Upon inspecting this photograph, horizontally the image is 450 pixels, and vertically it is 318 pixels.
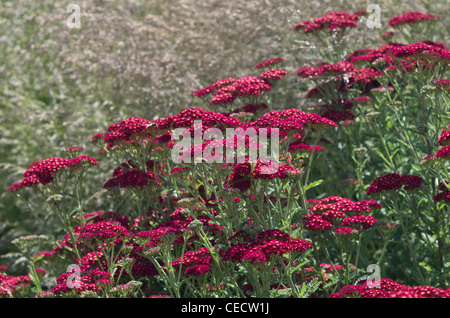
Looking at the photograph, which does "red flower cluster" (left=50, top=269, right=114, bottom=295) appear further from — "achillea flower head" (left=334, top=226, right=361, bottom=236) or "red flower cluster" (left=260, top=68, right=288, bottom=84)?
"red flower cluster" (left=260, top=68, right=288, bottom=84)

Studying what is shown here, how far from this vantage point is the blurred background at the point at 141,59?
20.7 feet

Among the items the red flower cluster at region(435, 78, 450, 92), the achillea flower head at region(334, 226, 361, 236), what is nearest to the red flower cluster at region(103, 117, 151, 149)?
the achillea flower head at region(334, 226, 361, 236)

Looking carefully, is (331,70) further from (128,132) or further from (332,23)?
(128,132)

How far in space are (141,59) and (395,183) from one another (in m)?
3.80

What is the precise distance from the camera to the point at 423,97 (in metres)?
4.17

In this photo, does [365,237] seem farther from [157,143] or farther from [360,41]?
[360,41]

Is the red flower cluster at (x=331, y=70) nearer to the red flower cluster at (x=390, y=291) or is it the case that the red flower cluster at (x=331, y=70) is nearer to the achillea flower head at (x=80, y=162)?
the achillea flower head at (x=80, y=162)

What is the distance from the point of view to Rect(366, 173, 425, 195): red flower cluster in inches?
146

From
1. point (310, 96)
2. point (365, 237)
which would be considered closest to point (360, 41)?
point (310, 96)

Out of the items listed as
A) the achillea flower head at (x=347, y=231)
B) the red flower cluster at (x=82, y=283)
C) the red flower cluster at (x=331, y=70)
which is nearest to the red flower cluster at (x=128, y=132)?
the red flower cluster at (x=82, y=283)

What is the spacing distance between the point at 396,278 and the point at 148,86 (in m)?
3.47

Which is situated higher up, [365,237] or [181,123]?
[181,123]

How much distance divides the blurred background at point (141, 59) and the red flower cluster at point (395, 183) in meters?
2.25

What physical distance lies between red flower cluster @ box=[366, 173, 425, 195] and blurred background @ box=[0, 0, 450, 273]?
88.5 inches
